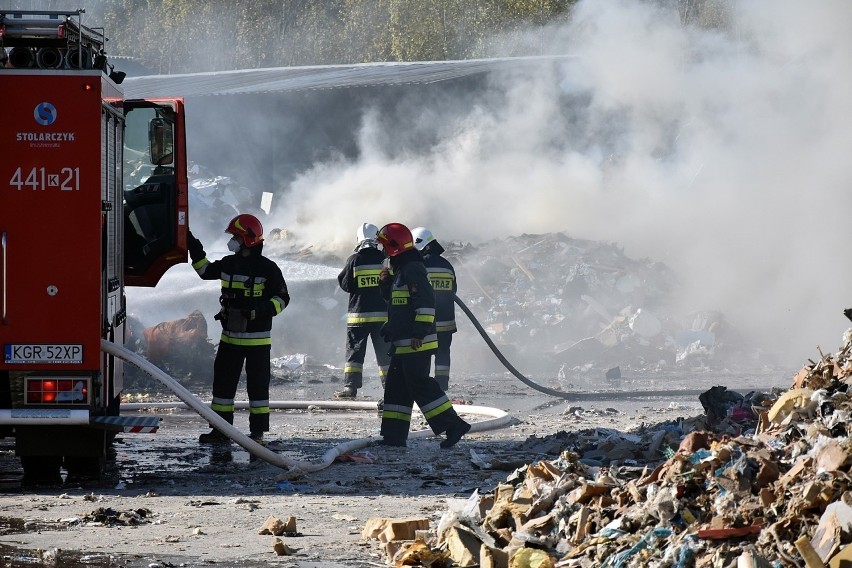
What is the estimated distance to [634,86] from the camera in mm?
24859

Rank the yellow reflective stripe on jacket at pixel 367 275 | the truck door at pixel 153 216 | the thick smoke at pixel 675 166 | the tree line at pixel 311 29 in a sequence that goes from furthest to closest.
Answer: the tree line at pixel 311 29, the thick smoke at pixel 675 166, the yellow reflective stripe on jacket at pixel 367 275, the truck door at pixel 153 216

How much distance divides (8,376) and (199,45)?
4104 centimetres

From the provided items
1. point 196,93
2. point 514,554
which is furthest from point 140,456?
point 196,93

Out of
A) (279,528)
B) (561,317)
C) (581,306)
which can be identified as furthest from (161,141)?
(581,306)

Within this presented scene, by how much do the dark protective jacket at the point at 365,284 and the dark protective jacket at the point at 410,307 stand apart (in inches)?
105

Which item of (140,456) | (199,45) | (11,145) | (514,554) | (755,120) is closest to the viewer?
(514,554)

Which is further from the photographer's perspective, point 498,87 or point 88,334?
point 498,87

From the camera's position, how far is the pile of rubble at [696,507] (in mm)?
4223

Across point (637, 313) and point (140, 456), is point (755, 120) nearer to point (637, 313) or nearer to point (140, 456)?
point (637, 313)

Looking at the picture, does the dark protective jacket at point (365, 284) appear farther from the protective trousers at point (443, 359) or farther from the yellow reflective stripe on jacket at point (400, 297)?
the yellow reflective stripe on jacket at point (400, 297)

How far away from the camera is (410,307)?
351 inches

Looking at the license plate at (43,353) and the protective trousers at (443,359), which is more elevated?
the license plate at (43,353)

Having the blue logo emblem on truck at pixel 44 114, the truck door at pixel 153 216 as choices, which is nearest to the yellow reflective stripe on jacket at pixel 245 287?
the truck door at pixel 153 216

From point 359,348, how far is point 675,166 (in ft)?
41.6
